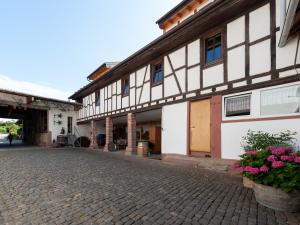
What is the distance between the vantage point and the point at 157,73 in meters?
10.1

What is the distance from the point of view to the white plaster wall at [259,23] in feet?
18.6

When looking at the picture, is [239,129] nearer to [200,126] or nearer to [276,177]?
[200,126]

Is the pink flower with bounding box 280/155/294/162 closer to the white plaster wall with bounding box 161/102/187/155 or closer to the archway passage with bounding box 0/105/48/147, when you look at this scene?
the white plaster wall with bounding box 161/102/187/155

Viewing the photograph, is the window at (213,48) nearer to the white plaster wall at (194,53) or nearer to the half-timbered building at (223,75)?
the half-timbered building at (223,75)

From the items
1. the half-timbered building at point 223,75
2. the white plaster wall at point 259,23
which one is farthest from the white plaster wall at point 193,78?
the white plaster wall at point 259,23

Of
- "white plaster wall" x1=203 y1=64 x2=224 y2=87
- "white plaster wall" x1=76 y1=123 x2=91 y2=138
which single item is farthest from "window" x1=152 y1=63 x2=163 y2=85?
"white plaster wall" x1=76 y1=123 x2=91 y2=138

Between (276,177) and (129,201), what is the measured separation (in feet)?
8.59

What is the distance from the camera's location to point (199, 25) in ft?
23.4

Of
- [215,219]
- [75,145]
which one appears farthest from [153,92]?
[75,145]

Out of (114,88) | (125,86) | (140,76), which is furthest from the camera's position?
(114,88)

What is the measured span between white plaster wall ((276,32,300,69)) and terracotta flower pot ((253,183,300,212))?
3.26 m

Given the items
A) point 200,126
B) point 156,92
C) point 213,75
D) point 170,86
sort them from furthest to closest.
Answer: point 156,92 < point 170,86 < point 200,126 < point 213,75

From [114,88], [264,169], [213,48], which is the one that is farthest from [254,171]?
[114,88]

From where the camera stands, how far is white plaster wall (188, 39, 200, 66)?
767 cm
